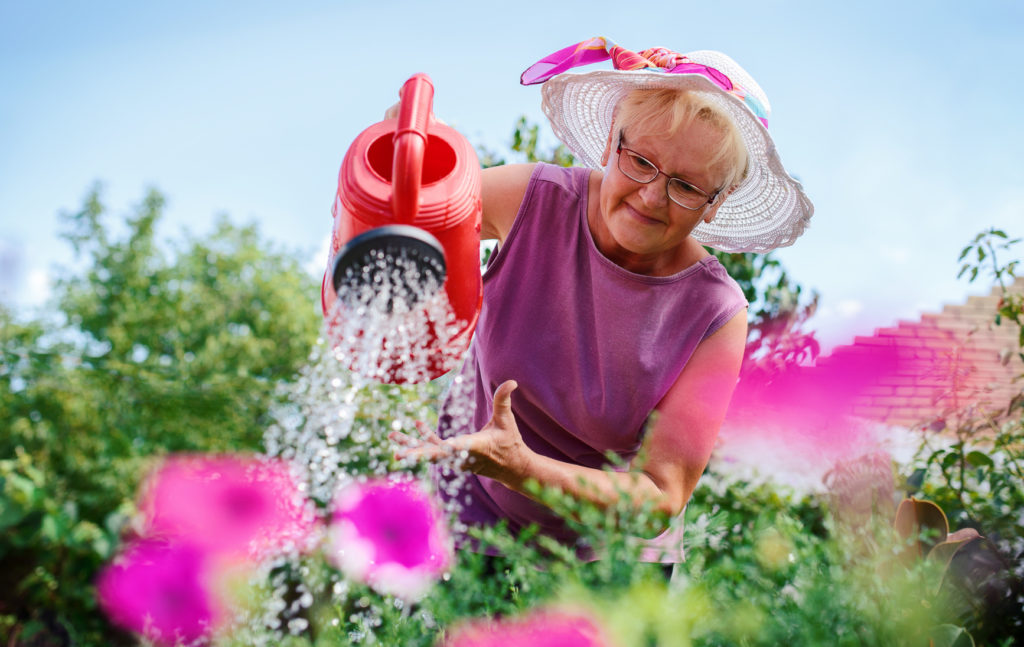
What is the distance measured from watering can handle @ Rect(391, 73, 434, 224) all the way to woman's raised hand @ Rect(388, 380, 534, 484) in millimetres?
346

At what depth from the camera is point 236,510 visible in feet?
9.10

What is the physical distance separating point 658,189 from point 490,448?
0.67 m

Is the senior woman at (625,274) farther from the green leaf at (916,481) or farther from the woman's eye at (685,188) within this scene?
the green leaf at (916,481)

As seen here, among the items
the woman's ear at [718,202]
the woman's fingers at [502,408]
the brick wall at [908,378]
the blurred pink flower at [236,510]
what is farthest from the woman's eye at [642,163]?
the blurred pink flower at [236,510]

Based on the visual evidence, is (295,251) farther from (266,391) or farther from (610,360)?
(610,360)

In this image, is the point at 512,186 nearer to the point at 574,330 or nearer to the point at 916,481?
the point at 574,330

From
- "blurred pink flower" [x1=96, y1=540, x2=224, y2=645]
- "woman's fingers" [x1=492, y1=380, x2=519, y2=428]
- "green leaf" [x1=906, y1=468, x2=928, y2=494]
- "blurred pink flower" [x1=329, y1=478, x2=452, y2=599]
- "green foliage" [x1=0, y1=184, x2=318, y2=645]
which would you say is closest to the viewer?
"woman's fingers" [x1=492, y1=380, x2=519, y2=428]

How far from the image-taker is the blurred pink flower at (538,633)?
562mm

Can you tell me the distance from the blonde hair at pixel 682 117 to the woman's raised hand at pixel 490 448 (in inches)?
27.0

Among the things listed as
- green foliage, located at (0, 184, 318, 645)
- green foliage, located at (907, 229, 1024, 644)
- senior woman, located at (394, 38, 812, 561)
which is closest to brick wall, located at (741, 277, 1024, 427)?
green foliage, located at (907, 229, 1024, 644)

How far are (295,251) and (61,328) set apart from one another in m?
5.51

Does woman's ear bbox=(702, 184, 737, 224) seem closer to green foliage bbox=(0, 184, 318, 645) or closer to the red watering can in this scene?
the red watering can

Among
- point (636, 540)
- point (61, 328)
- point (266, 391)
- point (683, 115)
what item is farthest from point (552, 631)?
point (61, 328)

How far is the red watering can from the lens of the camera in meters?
1.11
